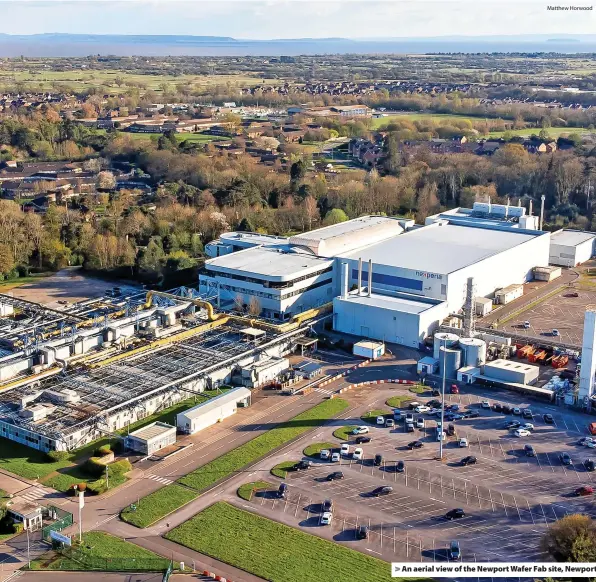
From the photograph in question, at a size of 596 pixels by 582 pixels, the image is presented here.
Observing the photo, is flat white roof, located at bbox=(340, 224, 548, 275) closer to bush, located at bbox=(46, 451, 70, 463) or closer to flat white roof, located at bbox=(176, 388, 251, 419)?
flat white roof, located at bbox=(176, 388, 251, 419)

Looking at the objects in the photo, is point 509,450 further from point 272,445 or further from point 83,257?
point 83,257

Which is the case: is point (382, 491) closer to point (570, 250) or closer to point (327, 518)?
point (327, 518)

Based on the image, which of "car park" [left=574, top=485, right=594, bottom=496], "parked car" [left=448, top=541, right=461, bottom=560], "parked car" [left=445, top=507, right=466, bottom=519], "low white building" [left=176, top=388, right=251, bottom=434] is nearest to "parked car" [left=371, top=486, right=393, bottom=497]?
"parked car" [left=445, top=507, right=466, bottom=519]

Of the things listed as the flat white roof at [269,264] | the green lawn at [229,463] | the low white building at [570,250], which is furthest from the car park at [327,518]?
the low white building at [570,250]

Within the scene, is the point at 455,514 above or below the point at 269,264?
below

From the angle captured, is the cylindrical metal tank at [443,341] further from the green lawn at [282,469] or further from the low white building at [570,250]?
the low white building at [570,250]

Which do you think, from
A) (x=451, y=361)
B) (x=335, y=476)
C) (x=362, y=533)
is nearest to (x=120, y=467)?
(x=335, y=476)
